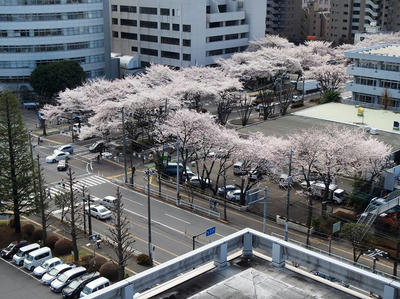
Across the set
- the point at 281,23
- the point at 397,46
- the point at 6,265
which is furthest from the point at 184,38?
the point at 6,265

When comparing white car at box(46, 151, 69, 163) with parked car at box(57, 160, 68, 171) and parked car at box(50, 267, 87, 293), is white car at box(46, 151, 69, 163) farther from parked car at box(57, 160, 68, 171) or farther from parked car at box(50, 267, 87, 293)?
parked car at box(50, 267, 87, 293)

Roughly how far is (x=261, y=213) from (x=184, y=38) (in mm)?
42188

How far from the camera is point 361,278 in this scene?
11.1 m

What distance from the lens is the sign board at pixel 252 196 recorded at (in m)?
33.8

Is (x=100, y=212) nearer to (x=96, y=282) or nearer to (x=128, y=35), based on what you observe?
(x=96, y=282)

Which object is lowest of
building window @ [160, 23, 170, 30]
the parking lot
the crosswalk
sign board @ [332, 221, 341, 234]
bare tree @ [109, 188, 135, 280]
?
the parking lot

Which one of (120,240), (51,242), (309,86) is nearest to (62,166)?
(51,242)

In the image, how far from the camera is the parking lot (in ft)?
80.4

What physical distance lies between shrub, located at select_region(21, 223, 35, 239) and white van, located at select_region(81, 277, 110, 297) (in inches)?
303

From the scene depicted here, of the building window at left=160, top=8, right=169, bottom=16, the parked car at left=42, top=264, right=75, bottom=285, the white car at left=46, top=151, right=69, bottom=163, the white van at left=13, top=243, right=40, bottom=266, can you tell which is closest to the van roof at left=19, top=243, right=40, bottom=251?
the white van at left=13, top=243, right=40, bottom=266

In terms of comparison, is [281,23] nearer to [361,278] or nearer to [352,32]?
[352,32]

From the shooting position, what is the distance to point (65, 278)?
81.4ft

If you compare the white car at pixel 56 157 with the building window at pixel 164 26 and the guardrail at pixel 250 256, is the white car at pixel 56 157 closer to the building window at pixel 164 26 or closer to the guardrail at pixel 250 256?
the guardrail at pixel 250 256

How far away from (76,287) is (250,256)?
13.9 metres
